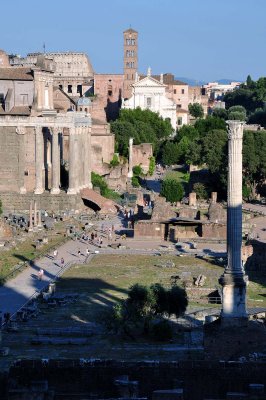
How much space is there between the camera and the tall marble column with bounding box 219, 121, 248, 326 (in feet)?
97.2

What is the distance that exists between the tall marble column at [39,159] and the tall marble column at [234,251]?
38.2 meters

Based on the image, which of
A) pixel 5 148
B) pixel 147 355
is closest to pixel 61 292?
pixel 147 355

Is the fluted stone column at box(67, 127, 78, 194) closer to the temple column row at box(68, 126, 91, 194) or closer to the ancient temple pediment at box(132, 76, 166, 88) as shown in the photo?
the temple column row at box(68, 126, 91, 194)

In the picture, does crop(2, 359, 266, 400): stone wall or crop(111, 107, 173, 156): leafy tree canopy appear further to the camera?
crop(111, 107, 173, 156): leafy tree canopy

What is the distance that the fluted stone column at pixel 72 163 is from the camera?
223ft

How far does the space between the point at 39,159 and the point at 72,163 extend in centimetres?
204

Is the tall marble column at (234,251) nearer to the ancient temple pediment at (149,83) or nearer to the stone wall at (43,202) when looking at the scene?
the stone wall at (43,202)

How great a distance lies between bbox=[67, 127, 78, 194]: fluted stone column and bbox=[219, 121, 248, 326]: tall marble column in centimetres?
3736

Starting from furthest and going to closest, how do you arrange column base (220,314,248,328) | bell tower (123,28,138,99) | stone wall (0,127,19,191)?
1. bell tower (123,28,138,99)
2. stone wall (0,127,19,191)
3. column base (220,314,248,328)

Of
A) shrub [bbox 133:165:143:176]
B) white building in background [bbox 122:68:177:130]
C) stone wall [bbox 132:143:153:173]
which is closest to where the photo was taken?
shrub [bbox 133:165:143:176]

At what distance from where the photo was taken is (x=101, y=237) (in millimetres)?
56375

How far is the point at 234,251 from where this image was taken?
30.2 m

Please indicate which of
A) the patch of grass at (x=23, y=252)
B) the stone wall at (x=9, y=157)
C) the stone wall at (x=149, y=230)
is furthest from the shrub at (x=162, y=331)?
the stone wall at (x=9, y=157)

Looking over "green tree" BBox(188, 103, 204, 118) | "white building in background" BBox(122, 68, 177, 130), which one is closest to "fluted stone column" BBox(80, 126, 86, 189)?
"white building in background" BBox(122, 68, 177, 130)
